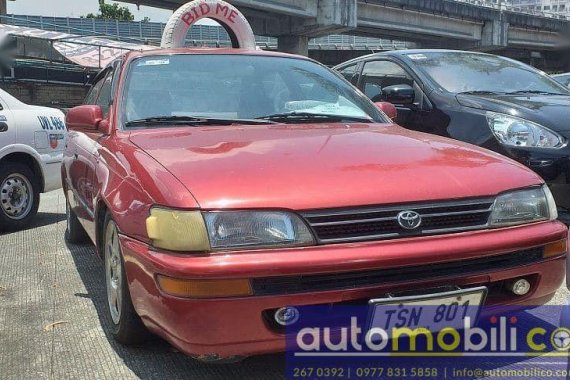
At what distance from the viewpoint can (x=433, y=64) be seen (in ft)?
18.3

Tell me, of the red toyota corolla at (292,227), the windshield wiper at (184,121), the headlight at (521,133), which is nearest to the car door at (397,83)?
the headlight at (521,133)

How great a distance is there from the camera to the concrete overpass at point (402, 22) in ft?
122

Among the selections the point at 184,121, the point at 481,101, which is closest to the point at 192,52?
the point at 184,121

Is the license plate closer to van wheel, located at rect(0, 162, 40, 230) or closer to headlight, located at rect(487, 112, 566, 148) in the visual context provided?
headlight, located at rect(487, 112, 566, 148)

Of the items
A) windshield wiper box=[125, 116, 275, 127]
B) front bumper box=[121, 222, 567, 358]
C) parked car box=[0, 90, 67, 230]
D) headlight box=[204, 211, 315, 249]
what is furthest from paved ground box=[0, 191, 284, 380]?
windshield wiper box=[125, 116, 275, 127]

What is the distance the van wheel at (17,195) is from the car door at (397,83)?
3.55 metres

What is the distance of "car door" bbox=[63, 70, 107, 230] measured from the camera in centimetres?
375

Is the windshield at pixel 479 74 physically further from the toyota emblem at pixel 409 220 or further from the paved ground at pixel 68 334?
the toyota emblem at pixel 409 220

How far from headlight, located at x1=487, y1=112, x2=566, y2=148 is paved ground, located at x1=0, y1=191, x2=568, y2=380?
121 centimetres

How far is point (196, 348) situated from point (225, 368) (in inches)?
21.8

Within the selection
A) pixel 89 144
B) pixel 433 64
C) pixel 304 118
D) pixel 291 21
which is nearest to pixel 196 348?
pixel 304 118

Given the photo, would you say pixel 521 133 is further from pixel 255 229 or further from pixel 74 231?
pixel 74 231

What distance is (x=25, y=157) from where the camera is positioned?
6.10 m

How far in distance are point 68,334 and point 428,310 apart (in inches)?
77.4
